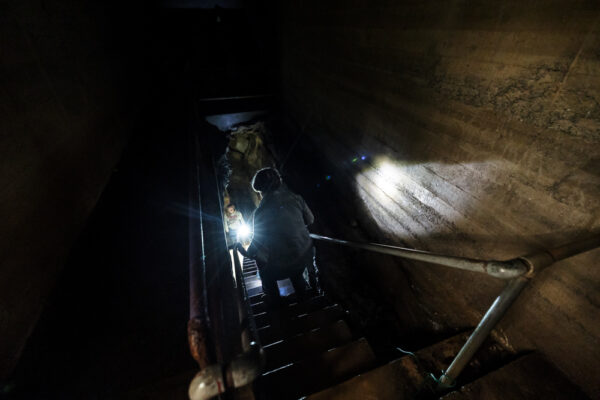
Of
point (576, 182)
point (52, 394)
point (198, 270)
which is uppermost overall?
point (198, 270)

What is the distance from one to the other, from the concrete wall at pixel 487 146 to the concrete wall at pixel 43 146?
4.63 meters

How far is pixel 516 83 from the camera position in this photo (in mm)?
2057

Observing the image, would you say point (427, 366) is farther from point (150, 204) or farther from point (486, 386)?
point (150, 204)

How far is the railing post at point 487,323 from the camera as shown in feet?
4.80

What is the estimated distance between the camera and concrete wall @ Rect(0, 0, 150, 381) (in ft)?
6.86

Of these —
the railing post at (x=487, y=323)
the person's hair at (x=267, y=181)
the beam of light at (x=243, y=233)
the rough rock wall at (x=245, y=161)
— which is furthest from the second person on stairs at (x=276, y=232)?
the rough rock wall at (x=245, y=161)

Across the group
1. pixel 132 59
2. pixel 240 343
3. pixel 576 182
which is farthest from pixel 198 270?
pixel 132 59

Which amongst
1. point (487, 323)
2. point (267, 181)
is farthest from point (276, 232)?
point (487, 323)

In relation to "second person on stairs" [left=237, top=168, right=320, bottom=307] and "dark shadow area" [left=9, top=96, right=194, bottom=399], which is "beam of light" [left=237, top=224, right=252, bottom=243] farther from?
"second person on stairs" [left=237, top=168, right=320, bottom=307]

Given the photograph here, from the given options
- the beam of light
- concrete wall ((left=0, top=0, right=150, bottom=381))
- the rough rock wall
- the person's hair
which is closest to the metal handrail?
the person's hair

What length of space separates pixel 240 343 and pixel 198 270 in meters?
0.50

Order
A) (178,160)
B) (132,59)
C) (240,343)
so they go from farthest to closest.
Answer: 1. (132,59)
2. (178,160)
3. (240,343)

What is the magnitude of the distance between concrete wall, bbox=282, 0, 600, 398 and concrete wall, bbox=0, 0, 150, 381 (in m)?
4.63

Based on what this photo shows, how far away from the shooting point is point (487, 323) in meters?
1.62
